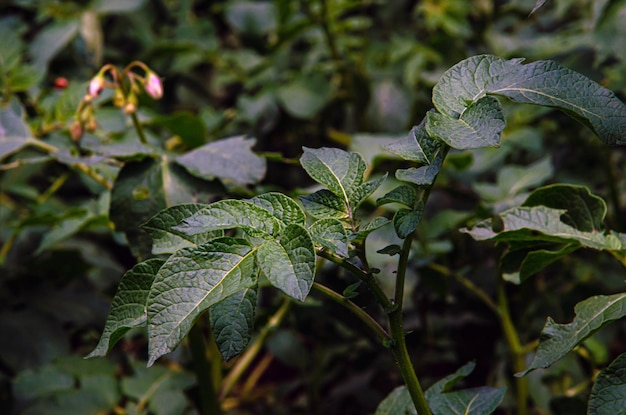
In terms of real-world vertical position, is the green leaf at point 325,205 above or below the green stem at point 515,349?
above

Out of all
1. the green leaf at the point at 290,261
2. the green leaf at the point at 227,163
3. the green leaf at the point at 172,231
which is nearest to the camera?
the green leaf at the point at 290,261

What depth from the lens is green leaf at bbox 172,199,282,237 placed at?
521 millimetres

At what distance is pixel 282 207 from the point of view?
57 centimetres

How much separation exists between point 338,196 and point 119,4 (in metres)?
1.25

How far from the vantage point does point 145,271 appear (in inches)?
23.3

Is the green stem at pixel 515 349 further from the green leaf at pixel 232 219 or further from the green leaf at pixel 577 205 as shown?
the green leaf at pixel 232 219

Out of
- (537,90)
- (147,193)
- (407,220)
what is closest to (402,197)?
(407,220)

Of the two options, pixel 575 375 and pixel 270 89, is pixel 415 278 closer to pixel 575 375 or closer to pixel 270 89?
pixel 575 375

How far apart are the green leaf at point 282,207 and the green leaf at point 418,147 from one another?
9 cm

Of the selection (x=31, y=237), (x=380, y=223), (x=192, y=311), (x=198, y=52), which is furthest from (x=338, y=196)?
(x=198, y=52)

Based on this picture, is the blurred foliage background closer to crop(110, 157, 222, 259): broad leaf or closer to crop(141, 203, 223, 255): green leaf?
crop(110, 157, 222, 259): broad leaf

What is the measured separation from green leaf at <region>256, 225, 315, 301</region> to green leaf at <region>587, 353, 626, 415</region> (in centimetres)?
26

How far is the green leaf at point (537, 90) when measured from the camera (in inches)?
21.5

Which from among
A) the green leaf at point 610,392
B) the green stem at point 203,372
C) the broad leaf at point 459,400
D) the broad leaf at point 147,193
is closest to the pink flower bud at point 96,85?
the broad leaf at point 147,193
